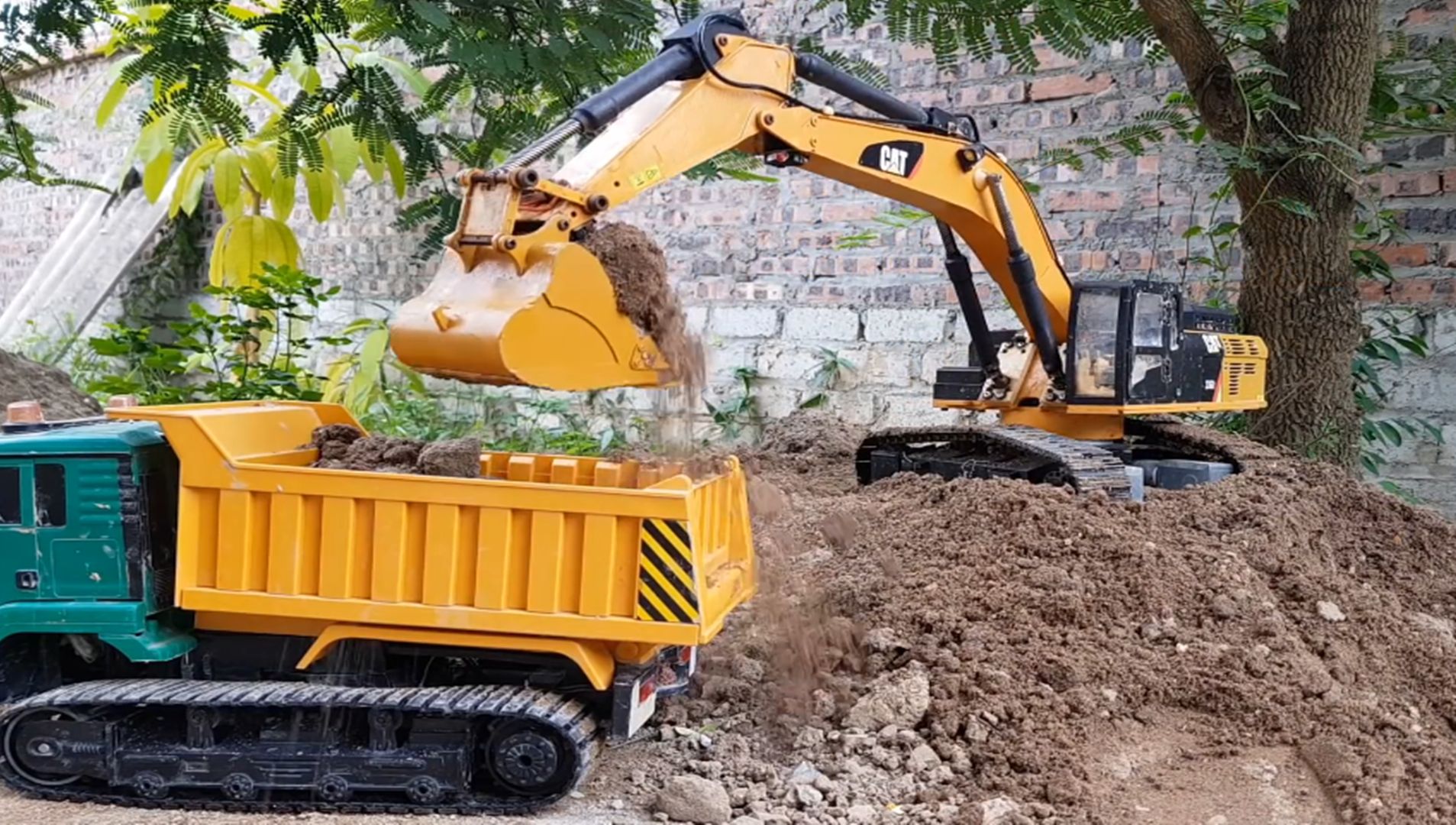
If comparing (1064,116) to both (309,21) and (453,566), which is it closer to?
(309,21)

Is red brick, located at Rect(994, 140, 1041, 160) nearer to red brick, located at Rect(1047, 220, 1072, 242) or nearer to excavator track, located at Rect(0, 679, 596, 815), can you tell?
red brick, located at Rect(1047, 220, 1072, 242)

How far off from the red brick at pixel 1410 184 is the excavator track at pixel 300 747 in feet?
18.9

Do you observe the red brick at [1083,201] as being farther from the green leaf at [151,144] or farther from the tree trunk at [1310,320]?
the green leaf at [151,144]

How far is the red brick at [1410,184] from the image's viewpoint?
7.23 meters

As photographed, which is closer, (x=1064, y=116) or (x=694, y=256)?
(x=1064, y=116)

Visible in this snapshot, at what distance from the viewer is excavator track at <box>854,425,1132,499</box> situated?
577 centimetres

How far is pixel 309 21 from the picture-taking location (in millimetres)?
5418

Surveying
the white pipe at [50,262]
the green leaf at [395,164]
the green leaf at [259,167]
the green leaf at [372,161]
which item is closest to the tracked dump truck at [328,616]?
the green leaf at [372,161]

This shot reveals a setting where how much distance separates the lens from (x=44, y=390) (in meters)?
7.48

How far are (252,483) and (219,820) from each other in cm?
92

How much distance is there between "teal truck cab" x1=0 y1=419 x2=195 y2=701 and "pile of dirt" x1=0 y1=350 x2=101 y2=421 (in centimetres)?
339

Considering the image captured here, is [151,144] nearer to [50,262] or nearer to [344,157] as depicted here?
[344,157]

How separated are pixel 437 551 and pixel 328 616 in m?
0.38

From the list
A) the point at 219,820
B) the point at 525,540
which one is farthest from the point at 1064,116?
the point at 219,820
